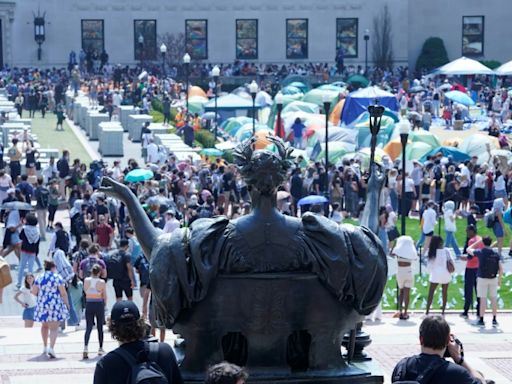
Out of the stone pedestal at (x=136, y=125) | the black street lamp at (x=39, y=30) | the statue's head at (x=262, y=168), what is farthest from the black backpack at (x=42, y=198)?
the black street lamp at (x=39, y=30)

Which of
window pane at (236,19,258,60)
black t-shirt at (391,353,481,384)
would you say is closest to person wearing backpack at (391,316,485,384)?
black t-shirt at (391,353,481,384)

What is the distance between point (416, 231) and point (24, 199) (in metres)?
7.81

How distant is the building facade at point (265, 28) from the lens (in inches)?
3046

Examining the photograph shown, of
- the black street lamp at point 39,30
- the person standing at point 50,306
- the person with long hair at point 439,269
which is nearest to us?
the person standing at point 50,306

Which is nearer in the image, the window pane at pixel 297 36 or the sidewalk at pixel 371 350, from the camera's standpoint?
the sidewalk at pixel 371 350

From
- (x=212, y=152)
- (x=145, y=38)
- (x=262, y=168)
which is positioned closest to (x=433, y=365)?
→ (x=262, y=168)

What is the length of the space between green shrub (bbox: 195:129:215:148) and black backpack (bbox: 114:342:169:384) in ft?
118

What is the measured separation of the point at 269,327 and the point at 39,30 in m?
70.7

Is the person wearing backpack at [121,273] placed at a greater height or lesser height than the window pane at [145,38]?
lesser

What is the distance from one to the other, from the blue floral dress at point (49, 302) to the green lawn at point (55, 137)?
81.2 feet

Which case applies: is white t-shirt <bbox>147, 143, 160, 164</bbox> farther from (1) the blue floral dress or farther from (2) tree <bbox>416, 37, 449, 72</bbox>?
(2) tree <bbox>416, 37, 449, 72</bbox>

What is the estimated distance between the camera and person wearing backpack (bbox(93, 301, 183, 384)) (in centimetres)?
654

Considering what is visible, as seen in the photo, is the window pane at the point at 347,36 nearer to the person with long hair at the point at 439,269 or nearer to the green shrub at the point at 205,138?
the green shrub at the point at 205,138

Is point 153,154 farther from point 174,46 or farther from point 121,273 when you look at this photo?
point 174,46
